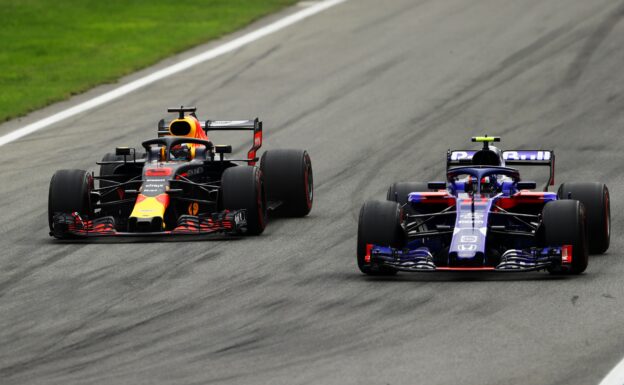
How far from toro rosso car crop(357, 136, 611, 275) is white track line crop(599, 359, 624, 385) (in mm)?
3396

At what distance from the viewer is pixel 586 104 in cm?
2869

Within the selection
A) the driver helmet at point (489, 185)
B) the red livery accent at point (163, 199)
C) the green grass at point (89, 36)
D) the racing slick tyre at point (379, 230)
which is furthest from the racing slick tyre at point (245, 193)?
the green grass at point (89, 36)

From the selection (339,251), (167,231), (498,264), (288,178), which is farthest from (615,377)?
(288,178)

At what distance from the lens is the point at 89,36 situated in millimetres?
37219

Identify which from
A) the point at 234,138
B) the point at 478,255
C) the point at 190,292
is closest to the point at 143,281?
the point at 190,292

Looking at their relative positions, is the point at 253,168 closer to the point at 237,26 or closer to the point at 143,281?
the point at 143,281

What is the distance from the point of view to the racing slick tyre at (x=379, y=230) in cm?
1666

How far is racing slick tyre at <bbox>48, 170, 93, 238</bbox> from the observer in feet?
64.7

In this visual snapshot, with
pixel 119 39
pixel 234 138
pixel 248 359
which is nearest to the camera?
pixel 248 359

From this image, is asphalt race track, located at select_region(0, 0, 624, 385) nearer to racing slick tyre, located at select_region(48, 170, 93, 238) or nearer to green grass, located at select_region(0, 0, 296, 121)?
racing slick tyre, located at select_region(48, 170, 93, 238)

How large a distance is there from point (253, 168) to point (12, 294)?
13.3 feet

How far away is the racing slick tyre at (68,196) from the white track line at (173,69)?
7.92 metres

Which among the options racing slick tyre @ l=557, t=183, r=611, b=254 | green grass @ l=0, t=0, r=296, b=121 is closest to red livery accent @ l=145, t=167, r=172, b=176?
racing slick tyre @ l=557, t=183, r=611, b=254

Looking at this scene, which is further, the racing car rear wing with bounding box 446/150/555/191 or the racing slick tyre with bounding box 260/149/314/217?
the racing slick tyre with bounding box 260/149/314/217
